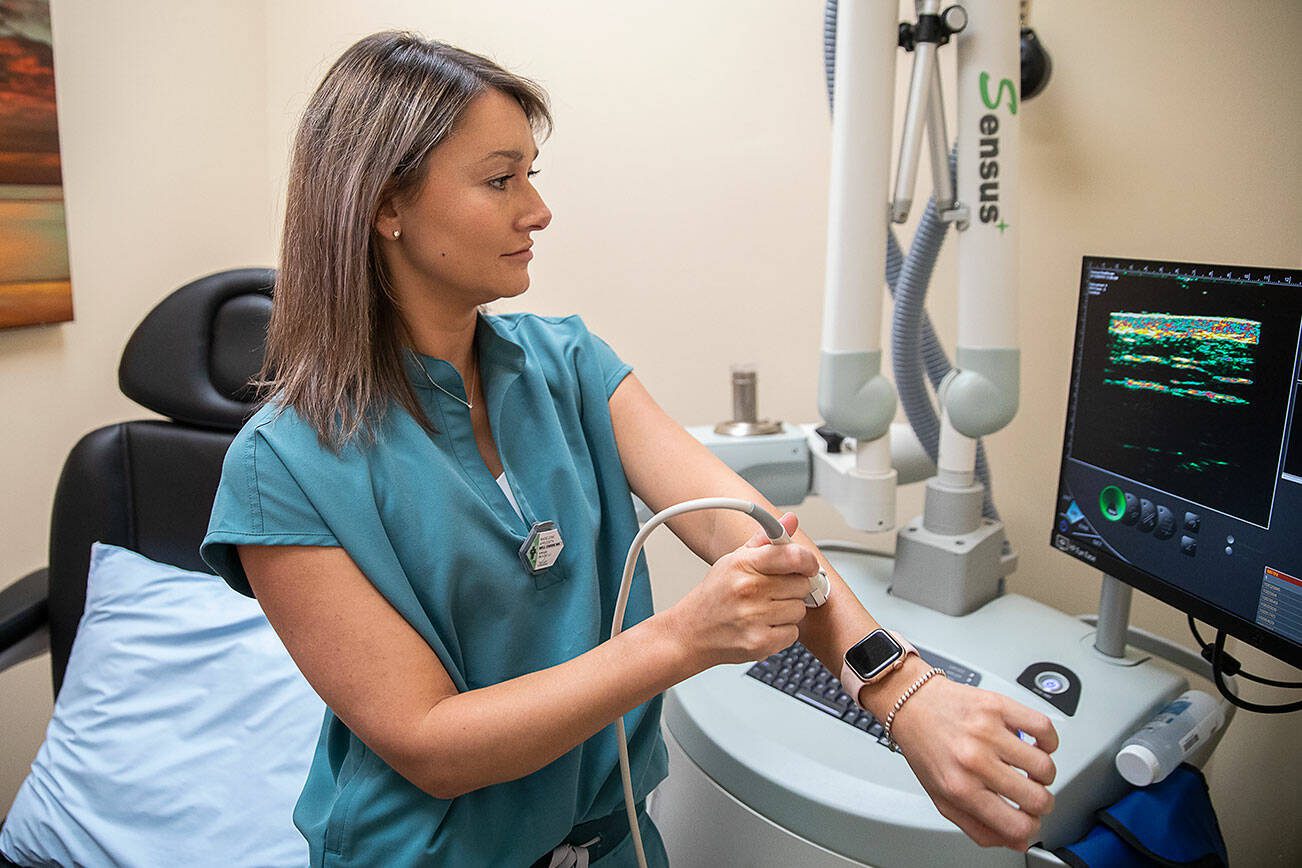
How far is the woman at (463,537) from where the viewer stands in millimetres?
842

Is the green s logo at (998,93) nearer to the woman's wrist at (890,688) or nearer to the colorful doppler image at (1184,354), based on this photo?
the colorful doppler image at (1184,354)

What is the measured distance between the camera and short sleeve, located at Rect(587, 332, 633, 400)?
1123 mm

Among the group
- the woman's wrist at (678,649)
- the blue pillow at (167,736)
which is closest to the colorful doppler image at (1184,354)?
the woman's wrist at (678,649)

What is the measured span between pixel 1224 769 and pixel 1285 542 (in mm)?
783

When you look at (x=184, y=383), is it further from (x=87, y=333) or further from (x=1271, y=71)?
(x=1271, y=71)

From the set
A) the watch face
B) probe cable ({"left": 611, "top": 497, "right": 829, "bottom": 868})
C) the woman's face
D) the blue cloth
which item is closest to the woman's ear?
the woman's face

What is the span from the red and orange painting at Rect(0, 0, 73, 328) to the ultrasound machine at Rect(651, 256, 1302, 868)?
1301 mm

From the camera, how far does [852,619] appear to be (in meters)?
0.97

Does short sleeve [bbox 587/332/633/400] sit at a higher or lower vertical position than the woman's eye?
lower

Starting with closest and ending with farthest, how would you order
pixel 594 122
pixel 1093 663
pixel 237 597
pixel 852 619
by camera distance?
pixel 852 619, pixel 1093 663, pixel 237 597, pixel 594 122

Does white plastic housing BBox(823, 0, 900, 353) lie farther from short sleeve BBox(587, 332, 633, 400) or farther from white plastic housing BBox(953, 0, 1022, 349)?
short sleeve BBox(587, 332, 633, 400)

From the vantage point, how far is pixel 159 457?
1.62m

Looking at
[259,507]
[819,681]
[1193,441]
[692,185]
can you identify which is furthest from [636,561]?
[692,185]

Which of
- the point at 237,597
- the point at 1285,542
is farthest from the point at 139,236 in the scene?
the point at 1285,542
